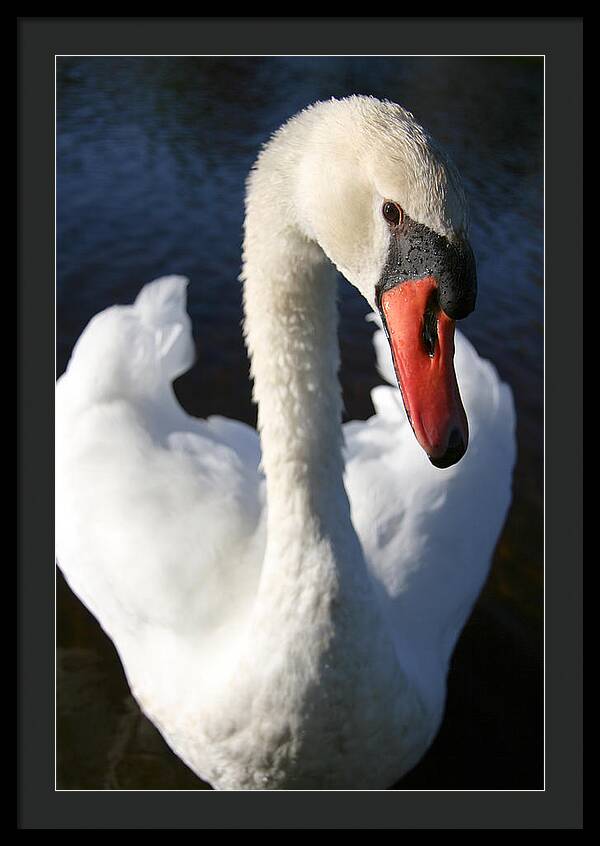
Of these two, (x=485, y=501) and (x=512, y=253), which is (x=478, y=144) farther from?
(x=485, y=501)

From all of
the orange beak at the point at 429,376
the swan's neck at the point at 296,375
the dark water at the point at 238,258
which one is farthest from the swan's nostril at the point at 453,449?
the dark water at the point at 238,258

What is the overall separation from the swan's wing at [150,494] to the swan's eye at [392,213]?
1.38 meters

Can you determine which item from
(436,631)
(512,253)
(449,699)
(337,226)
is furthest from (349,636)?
(512,253)

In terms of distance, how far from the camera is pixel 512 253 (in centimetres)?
562

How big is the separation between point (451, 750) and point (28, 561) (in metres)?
1.78

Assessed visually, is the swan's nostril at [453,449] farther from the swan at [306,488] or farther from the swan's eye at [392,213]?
the swan's eye at [392,213]

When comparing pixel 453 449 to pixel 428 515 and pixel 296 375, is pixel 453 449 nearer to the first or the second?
pixel 296 375

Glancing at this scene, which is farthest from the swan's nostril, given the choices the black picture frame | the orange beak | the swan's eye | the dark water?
the dark water

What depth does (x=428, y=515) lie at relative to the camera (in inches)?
127

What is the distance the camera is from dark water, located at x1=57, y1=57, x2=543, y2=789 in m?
3.40

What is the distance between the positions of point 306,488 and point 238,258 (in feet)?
11.5

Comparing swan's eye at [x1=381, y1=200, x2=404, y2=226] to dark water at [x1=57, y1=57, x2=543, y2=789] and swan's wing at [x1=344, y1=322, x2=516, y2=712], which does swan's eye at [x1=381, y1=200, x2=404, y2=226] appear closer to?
swan's wing at [x1=344, y1=322, x2=516, y2=712]

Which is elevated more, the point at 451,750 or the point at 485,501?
the point at 485,501

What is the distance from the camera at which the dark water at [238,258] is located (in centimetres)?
340
